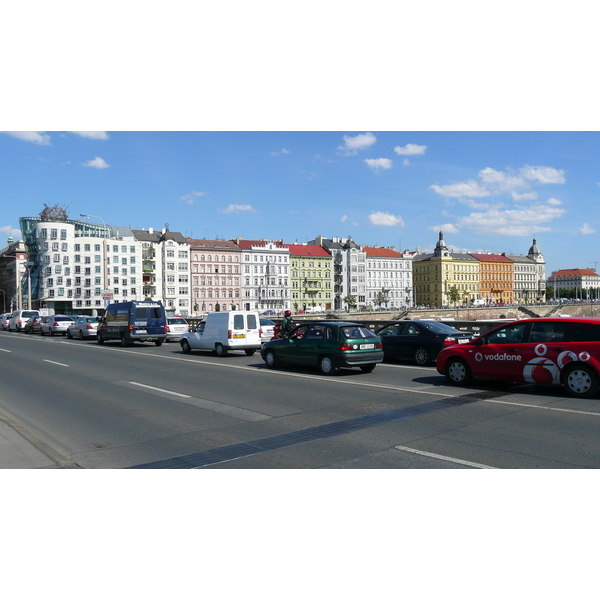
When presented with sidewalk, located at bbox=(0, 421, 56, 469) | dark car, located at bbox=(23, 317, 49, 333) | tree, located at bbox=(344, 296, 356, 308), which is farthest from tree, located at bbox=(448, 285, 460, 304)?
sidewalk, located at bbox=(0, 421, 56, 469)

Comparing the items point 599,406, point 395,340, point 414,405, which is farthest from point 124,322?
point 599,406

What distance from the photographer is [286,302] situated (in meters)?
134

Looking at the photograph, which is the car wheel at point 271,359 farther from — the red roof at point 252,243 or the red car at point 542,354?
the red roof at point 252,243

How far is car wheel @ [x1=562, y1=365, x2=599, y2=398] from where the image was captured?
35.9 ft

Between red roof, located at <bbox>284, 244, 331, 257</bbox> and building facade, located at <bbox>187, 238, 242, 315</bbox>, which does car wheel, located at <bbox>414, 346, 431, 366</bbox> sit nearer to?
building facade, located at <bbox>187, 238, 242, 315</bbox>

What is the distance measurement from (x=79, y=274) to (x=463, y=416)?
110m

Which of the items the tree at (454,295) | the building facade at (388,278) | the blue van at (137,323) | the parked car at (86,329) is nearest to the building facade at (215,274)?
the building facade at (388,278)

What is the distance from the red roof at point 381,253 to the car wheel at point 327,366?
5394 inches

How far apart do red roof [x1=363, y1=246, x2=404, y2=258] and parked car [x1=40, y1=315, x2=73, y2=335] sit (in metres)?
113

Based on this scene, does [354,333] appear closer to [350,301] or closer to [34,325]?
[34,325]

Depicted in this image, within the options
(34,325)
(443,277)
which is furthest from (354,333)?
(443,277)

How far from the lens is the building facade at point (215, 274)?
122 meters

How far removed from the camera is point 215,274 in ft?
408

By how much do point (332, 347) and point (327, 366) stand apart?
544 millimetres
